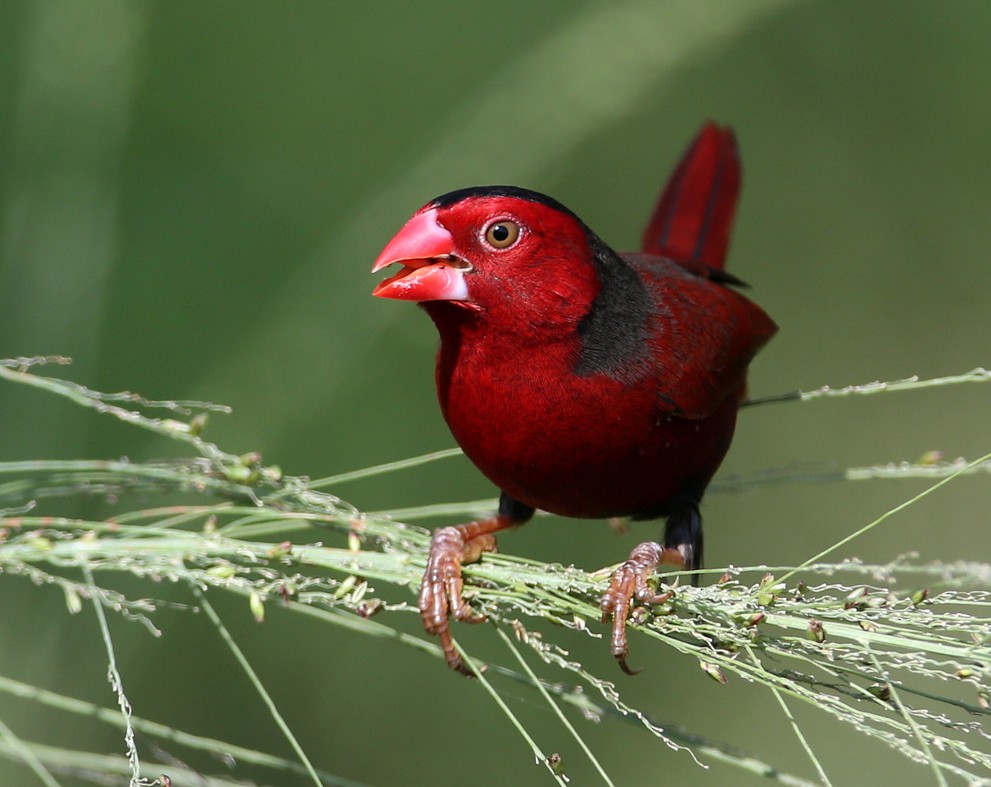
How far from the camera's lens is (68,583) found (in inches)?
80.9

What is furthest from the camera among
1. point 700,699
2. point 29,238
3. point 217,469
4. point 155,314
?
point 700,699

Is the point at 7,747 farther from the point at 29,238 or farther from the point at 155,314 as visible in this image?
the point at 155,314

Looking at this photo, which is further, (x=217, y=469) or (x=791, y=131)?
(x=791, y=131)

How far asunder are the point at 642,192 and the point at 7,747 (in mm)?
5071

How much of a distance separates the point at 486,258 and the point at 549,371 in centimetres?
31

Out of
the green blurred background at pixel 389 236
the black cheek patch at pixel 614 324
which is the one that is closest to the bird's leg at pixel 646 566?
the black cheek patch at pixel 614 324

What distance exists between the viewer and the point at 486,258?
2873 millimetres

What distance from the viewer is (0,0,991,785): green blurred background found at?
3.32m

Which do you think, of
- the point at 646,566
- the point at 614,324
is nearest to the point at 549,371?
the point at 614,324

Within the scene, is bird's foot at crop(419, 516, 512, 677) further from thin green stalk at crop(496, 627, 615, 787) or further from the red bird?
thin green stalk at crop(496, 627, 615, 787)

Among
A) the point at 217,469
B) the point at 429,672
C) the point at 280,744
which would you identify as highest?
the point at 217,469

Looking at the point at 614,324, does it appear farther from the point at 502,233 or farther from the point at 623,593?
the point at 623,593

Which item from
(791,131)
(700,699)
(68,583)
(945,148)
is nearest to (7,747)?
(68,583)

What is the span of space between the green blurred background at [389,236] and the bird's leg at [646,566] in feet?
3.36
